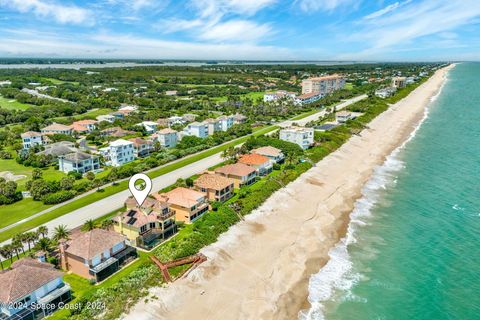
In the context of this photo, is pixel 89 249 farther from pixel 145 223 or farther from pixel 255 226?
pixel 255 226

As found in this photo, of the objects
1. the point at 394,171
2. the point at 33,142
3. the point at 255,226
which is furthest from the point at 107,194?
the point at 394,171

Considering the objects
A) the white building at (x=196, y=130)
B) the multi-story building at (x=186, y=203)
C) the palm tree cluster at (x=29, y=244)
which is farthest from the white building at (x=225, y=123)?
the palm tree cluster at (x=29, y=244)

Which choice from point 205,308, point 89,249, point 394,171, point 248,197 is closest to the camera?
point 205,308

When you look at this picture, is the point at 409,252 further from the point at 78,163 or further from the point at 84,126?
the point at 84,126

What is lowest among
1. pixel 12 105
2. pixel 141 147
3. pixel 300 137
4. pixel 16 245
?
pixel 12 105

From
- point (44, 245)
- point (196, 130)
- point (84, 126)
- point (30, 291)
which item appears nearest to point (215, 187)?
point (44, 245)

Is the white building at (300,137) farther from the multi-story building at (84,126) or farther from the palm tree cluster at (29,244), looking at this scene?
the multi-story building at (84,126)
